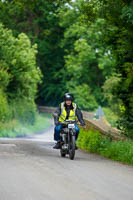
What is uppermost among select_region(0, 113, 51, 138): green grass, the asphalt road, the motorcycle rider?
the motorcycle rider

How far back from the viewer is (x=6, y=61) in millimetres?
38500

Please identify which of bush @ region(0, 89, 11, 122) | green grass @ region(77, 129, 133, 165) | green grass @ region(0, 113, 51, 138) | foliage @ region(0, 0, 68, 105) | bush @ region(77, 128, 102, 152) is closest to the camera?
green grass @ region(77, 129, 133, 165)

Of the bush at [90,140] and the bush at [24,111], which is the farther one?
the bush at [24,111]

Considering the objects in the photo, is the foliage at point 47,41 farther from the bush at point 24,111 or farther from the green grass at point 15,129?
the green grass at point 15,129

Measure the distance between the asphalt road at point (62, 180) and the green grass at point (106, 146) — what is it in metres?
0.91

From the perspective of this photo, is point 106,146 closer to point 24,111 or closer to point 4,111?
point 4,111

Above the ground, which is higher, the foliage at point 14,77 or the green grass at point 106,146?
the foliage at point 14,77

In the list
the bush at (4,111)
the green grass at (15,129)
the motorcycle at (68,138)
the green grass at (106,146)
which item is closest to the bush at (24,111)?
the green grass at (15,129)

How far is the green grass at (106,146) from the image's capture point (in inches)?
623

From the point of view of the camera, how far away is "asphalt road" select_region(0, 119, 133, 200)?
9117mm

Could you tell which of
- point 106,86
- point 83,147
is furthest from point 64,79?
point 83,147

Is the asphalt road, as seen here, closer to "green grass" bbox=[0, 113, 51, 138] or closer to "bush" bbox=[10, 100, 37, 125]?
"green grass" bbox=[0, 113, 51, 138]

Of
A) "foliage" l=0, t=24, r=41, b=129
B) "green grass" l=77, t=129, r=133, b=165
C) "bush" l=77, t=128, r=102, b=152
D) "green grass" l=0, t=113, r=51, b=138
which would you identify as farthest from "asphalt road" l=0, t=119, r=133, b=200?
"foliage" l=0, t=24, r=41, b=129

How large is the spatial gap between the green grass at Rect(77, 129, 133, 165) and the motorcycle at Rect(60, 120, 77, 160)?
146cm
